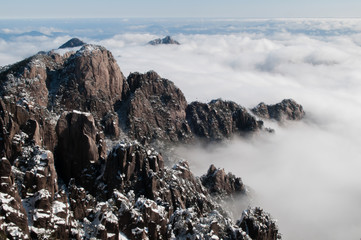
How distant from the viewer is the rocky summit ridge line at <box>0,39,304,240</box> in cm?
5769

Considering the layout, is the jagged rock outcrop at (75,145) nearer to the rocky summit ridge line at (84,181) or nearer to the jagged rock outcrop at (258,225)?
the rocky summit ridge line at (84,181)

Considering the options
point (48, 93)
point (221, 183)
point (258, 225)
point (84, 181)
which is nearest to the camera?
point (258, 225)

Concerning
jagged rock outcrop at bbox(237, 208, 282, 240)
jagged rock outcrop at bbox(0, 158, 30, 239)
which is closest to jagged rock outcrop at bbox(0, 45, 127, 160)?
jagged rock outcrop at bbox(0, 158, 30, 239)

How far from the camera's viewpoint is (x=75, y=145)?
120 meters

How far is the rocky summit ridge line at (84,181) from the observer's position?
57688mm

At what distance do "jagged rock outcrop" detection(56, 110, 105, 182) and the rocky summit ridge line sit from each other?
37cm

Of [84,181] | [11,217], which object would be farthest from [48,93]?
[11,217]

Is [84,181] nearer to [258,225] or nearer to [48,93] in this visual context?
[258,225]

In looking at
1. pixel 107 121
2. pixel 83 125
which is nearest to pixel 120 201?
pixel 83 125

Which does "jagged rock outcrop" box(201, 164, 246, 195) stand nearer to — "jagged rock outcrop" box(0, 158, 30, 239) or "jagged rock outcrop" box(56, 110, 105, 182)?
"jagged rock outcrop" box(56, 110, 105, 182)

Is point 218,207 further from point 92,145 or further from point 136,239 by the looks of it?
point 136,239

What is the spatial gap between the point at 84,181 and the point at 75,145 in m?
14.2

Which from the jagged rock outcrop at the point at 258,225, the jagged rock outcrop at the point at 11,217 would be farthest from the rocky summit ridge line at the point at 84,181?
the jagged rock outcrop at the point at 258,225

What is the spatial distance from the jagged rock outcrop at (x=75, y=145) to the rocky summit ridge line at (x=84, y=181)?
370 millimetres
